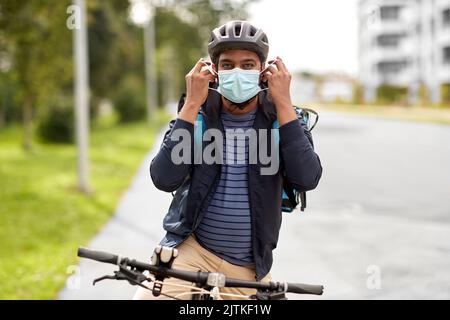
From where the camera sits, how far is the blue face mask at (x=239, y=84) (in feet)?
8.95

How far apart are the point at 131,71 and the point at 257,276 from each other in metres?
45.4

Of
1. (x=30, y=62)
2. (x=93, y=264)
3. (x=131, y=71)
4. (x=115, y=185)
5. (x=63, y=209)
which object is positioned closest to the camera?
(x=93, y=264)

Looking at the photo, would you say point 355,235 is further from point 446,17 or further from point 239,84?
point 446,17

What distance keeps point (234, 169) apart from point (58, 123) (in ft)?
80.0

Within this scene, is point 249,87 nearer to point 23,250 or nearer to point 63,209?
point 23,250

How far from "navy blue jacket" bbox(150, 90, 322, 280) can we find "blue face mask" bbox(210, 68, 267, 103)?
83 mm

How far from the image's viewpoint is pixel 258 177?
2.78m

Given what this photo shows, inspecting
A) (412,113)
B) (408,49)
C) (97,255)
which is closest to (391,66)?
(408,49)

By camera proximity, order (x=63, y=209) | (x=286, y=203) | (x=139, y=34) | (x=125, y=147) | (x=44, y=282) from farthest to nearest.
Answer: (x=139, y=34) < (x=125, y=147) < (x=63, y=209) < (x=44, y=282) < (x=286, y=203)

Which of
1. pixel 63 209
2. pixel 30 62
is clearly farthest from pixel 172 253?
pixel 30 62

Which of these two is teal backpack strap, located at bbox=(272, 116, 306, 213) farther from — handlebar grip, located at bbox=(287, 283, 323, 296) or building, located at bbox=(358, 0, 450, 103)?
building, located at bbox=(358, 0, 450, 103)

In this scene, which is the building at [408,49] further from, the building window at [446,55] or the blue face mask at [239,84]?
the blue face mask at [239,84]

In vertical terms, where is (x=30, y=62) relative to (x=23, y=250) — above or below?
above

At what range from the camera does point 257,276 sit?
112 inches
